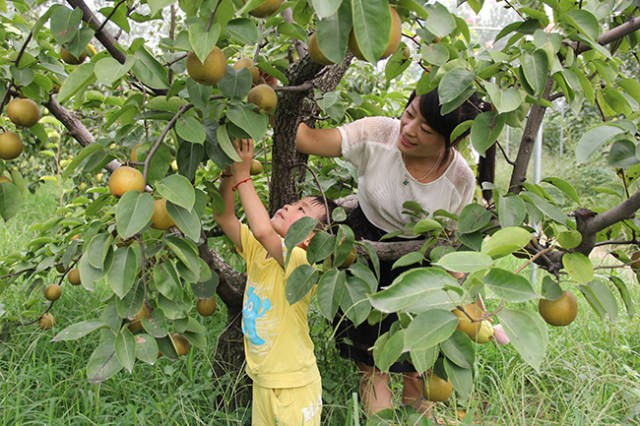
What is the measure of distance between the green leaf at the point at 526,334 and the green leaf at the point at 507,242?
121 mm

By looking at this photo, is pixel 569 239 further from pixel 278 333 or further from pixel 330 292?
pixel 278 333

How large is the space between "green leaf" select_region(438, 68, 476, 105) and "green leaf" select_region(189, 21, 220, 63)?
14.8 inches

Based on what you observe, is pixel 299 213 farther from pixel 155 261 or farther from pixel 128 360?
pixel 128 360

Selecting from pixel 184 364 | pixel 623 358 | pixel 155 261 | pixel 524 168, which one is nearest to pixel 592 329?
pixel 623 358

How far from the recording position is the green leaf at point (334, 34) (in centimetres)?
72

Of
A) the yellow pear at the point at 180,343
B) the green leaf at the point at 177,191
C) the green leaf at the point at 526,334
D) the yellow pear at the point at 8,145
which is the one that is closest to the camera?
the green leaf at the point at 526,334

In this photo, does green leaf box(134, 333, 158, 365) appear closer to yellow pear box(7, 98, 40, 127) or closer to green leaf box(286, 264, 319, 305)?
green leaf box(286, 264, 319, 305)

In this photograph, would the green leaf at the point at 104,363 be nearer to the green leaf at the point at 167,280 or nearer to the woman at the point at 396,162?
the green leaf at the point at 167,280

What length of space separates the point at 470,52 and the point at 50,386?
1.66m

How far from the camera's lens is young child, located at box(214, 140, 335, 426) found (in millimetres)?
1374

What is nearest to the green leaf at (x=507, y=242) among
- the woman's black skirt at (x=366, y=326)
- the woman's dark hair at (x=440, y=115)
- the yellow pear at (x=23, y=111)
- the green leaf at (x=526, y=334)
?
the green leaf at (x=526, y=334)

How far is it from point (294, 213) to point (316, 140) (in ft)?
0.69

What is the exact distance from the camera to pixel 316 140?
1411mm

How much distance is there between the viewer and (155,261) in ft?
3.61
